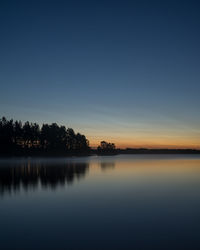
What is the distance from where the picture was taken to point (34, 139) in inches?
4685

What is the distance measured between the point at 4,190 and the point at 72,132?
117190mm

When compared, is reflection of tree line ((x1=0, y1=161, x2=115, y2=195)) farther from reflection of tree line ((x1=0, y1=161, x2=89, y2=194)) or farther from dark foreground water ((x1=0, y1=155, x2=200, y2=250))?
dark foreground water ((x1=0, y1=155, x2=200, y2=250))

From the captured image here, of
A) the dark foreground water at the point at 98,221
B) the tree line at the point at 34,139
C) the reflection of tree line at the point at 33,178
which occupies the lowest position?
the dark foreground water at the point at 98,221

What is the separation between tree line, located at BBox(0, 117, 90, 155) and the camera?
357 ft

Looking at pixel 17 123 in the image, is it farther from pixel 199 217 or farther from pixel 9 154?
pixel 199 217

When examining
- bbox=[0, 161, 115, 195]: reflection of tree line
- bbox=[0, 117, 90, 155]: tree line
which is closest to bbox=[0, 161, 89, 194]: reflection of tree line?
bbox=[0, 161, 115, 195]: reflection of tree line

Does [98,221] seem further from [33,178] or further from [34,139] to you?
[34,139]

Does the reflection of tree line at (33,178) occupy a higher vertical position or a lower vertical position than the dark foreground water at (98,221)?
higher

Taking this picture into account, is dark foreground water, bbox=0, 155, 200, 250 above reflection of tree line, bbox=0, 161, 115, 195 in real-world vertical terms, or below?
below

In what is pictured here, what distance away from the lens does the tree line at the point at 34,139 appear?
109 meters

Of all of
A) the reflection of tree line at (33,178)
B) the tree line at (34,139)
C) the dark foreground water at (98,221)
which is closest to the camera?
the dark foreground water at (98,221)

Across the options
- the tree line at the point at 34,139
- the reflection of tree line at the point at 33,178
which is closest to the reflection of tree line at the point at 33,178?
the reflection of tree line at the point at 33,178

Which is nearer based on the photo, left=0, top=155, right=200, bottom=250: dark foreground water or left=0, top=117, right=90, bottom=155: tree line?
left=0, top=155, right=200, bottom=250: dark foreground water

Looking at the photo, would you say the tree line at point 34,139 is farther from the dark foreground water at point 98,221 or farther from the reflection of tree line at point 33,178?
the dark foreground water at point 98,221
